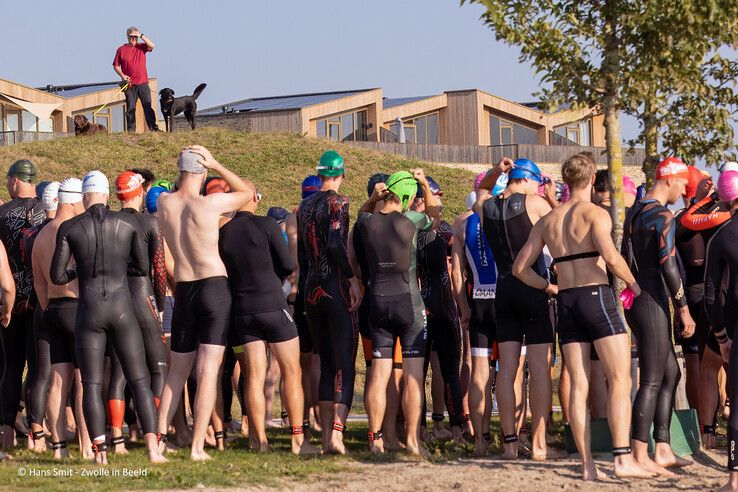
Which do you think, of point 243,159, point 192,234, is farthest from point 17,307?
point 243,159

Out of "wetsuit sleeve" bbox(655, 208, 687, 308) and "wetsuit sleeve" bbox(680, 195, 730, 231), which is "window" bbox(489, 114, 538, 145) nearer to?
"wetsuit sleeve" bbox(680, 195, 730, 231)

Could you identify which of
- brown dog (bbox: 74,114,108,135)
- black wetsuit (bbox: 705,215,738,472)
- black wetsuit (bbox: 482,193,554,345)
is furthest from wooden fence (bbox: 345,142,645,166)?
black wetsuit (bbox: 705,215,738,472)

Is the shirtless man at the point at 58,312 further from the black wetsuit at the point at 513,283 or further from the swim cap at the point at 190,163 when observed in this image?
the black wetsuit at the point at 513,283

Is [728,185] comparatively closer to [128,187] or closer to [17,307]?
[128,187]

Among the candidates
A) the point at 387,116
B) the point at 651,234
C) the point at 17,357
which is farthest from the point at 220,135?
the point at 651,234

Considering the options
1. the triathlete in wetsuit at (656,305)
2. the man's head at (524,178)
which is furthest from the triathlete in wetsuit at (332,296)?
the triathlete in wetsuit at (656,305)

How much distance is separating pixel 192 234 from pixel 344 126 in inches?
1615

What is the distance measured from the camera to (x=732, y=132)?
491 inches

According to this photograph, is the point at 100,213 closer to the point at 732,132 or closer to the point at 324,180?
the point at 324,180

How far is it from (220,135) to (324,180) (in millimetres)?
23042

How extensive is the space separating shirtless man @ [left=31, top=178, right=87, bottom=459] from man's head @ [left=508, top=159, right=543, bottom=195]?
3.38 metres

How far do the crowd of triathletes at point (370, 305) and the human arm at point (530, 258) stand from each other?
2cm

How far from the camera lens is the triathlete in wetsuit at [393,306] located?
9570mm

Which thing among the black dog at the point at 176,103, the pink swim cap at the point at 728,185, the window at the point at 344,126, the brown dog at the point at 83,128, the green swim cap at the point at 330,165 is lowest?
the pink swim cap at the point at 728,185
